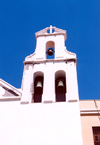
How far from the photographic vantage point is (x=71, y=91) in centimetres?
984

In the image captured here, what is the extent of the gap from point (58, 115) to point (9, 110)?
6.36 ft

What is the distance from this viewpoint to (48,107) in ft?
31.0

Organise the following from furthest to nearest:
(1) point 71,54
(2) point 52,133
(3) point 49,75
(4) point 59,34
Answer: (4) point 59,34
(1) point 71,54
(3) point 49,75
(2) point 52,133

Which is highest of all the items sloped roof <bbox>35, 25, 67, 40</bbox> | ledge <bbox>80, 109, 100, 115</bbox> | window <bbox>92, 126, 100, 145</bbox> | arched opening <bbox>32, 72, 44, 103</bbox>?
sloped roof <bbox>35, 25, 67, 40</bbox>

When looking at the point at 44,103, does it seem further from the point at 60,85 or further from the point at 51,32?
the point at 51,32

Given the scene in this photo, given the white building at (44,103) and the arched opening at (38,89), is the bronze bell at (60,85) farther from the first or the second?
the arched opening at (38,89)

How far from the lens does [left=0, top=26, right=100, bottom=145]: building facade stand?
28.3 feet

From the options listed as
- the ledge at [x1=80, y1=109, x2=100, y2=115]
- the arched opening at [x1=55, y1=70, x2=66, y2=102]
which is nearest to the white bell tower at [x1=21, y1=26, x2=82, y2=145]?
the arched opening at [x1=55, y1=70, x2=66, y2=102]

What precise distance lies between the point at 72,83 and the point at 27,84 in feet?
6.21

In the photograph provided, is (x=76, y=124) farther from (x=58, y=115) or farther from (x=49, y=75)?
(x=49, y=75)

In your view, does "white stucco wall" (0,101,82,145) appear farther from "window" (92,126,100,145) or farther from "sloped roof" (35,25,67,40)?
"sloped roof" (35,25,67,40)

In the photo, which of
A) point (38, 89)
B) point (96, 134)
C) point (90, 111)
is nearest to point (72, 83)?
point (90, 111)

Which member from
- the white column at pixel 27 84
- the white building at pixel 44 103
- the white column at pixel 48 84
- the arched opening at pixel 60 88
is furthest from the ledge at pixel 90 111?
the white column at pixel 27 84

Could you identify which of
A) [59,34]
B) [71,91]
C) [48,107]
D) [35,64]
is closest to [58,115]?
[48,107]
